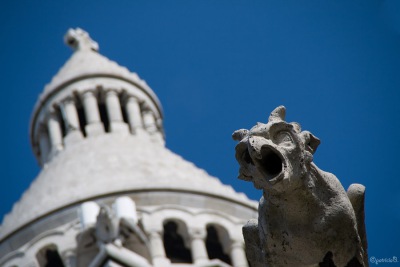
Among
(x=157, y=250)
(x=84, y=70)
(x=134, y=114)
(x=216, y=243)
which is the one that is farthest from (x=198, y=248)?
(x=84, y=70)

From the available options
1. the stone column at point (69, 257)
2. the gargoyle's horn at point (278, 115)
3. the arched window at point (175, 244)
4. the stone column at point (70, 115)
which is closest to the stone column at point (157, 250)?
the arched window at point (175, 244)

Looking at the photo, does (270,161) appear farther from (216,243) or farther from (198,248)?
(216,243)

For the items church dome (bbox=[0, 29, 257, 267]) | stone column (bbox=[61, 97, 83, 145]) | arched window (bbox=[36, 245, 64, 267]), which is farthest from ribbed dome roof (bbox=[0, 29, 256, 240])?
arched window (bbox=[36, 245, 64, 267])

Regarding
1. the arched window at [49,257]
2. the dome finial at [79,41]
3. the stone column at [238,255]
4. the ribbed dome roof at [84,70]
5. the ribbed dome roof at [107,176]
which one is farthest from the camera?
the dome finial at [79,41]

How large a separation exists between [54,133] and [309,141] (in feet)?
135

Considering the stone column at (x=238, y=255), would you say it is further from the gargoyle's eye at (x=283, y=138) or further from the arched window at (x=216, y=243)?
the gargoyle's eye at (x=283, y=138)

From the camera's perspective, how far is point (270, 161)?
614cm

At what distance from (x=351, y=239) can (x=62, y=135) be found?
41.7 meters

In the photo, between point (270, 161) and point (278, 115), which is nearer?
point (270, 161)

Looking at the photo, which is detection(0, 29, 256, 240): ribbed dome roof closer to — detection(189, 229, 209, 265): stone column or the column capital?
the column capital

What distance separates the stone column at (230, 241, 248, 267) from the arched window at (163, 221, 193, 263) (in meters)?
1.27

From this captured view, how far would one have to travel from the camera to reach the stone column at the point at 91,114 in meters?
46.0

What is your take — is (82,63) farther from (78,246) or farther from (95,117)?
(78,246)

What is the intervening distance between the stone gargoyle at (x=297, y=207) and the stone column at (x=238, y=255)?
112 ft
